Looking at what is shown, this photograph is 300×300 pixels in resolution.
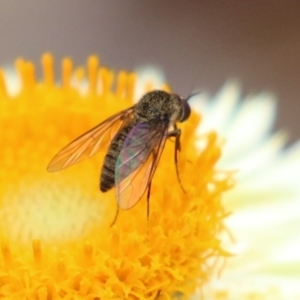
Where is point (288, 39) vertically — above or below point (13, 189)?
above

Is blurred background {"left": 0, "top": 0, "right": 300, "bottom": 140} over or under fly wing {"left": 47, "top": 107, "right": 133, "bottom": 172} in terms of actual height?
over

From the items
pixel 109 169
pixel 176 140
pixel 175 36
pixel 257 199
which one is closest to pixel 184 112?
pixel 176 140

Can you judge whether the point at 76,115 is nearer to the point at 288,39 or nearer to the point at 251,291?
the point at 251,291

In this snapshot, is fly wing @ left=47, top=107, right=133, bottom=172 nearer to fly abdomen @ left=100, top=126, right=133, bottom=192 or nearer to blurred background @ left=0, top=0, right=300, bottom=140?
fly abdomen @ left=100, top=126, right=133, bottom=192

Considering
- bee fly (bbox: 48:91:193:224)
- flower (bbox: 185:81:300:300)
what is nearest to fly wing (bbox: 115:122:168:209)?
bee fly (bbox: 48:91:193:224)

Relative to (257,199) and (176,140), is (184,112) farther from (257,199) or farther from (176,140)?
(257,199)

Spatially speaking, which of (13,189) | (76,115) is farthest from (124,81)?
(13,189)
